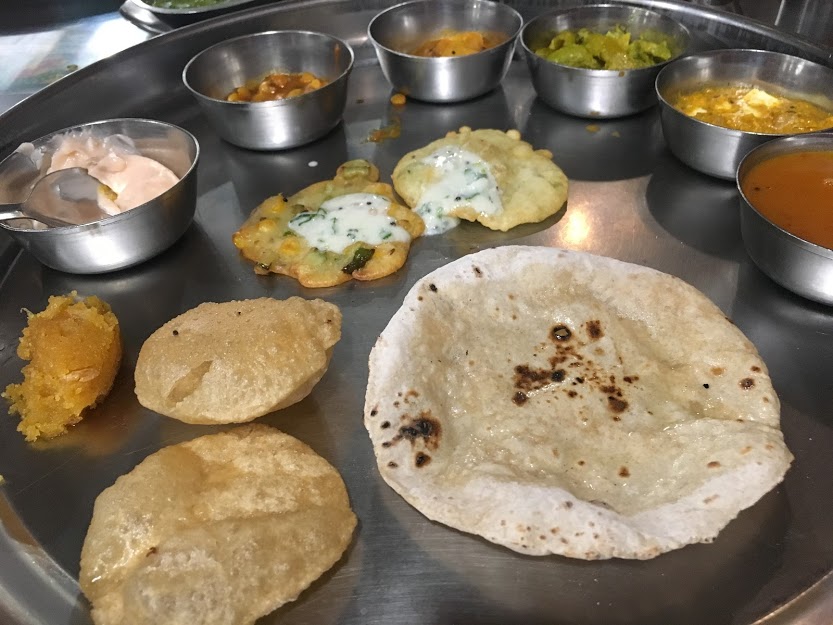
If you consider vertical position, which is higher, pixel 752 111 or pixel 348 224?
pixel 752 111

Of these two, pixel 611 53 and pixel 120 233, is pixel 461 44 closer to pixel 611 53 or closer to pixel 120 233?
pixel 611 53

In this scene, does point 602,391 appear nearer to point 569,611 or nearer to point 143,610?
point 569,611

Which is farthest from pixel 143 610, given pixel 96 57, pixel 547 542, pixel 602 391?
pixel 96 57

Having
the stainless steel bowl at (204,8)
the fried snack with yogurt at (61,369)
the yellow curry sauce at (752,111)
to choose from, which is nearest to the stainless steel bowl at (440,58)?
the yellow curry sauce at (752,111)

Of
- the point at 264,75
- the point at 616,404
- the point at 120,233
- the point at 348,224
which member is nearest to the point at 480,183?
the point at 348,224

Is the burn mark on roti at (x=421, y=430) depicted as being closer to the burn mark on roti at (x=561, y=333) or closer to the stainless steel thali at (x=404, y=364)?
the stainless steel thali at (x=404, y=364)

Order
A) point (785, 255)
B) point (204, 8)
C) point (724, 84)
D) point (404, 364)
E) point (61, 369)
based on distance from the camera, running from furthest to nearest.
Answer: point (204, 8) < point (724, 84) < point (785, 255) < point (61, 369) < point (404, 364)

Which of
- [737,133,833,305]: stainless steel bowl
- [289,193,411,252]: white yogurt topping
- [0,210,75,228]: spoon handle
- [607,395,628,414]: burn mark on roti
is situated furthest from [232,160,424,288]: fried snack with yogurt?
[737,133,833,305]: stainless steel bowl
